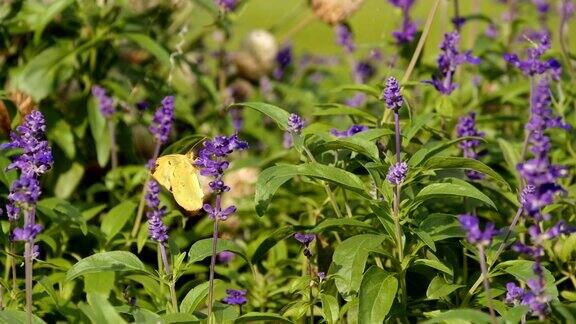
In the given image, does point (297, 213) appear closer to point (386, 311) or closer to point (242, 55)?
point (386, 311)

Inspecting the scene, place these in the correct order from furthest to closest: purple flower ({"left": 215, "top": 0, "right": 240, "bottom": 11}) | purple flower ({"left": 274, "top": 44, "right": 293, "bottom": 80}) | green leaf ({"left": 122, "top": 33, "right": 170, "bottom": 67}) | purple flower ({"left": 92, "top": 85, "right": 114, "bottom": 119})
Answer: purple flower ({"left": 274, "top": 44, "right": 293, "bottom": 80}), purple flower ({"left": 215, "top": 0, "right": 240, "bottom": 11}), green leaf ({"left": 122, "top": 33, "right": 170, "bottom": 67}), purple flower ({"left": 92, "top": 85, "right": 114, "bottom": 119})

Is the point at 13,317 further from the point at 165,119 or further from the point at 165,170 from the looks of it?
the point at 165,119

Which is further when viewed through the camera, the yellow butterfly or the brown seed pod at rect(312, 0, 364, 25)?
the brown seed pod at rect(312, 0, 364, 25)

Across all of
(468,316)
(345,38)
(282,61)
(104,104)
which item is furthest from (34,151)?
(282,61)

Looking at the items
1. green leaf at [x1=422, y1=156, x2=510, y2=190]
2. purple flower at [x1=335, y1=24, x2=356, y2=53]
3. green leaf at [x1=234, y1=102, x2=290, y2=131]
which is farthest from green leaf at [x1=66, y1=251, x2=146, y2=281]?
purple flower at [x1=335, y1=24, x2=356, y2=53]

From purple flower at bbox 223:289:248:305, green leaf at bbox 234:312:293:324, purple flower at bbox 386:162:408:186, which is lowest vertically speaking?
green leaf at bbox 234:312:293:324

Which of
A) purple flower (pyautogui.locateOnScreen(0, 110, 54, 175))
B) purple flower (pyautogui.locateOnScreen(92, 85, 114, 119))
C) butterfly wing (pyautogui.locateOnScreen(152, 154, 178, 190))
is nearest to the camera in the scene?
purple flower (pyautogui.locateOnScreen(0, 110, 54, 175))

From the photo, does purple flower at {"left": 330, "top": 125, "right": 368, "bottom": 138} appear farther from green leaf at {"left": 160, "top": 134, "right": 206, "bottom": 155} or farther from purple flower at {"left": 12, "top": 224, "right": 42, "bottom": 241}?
purple flower at {"left": 12, "top": 224, "right": 42, "bottom": 241}
